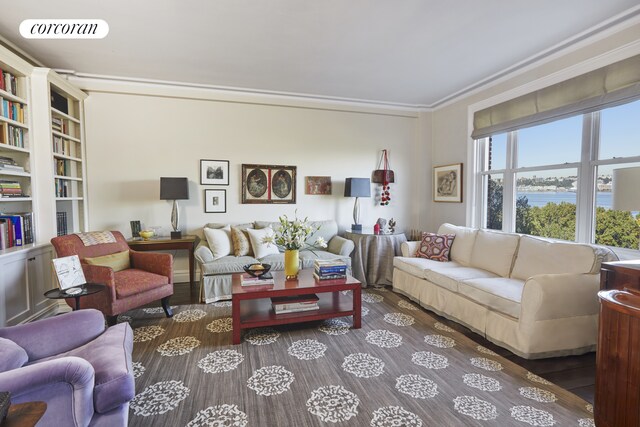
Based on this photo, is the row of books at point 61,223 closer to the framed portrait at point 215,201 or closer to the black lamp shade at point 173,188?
the black lamp shade at point 173,188

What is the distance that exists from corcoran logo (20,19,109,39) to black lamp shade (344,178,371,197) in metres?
3.48

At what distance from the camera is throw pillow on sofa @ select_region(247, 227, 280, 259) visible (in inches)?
161

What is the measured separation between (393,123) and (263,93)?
2215 mm

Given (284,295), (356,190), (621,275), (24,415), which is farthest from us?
(356,190)

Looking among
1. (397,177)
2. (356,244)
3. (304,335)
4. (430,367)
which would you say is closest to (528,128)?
(397,177)

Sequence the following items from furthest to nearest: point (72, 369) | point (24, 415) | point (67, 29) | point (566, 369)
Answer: point (566, 369) → point (67, 29) → point (72, 369) → point (24, 415)

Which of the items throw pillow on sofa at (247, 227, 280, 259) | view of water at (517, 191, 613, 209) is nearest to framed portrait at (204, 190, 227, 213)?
throw pillow on sofa at (247, 227, 280, 259)

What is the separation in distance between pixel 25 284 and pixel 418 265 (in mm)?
4004

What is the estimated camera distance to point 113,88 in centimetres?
421

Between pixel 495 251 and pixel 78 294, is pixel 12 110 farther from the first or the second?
pixel 495 251

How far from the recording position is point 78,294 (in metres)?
2.39

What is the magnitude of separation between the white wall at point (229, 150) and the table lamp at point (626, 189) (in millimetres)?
3477

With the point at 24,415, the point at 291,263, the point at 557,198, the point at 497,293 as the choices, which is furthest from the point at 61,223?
the point at 557,198

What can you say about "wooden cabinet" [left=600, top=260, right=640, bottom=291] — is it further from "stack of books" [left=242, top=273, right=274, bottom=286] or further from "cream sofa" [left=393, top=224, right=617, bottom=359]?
"stack of books" [left=242, top=273, right=274, bottom=286]
